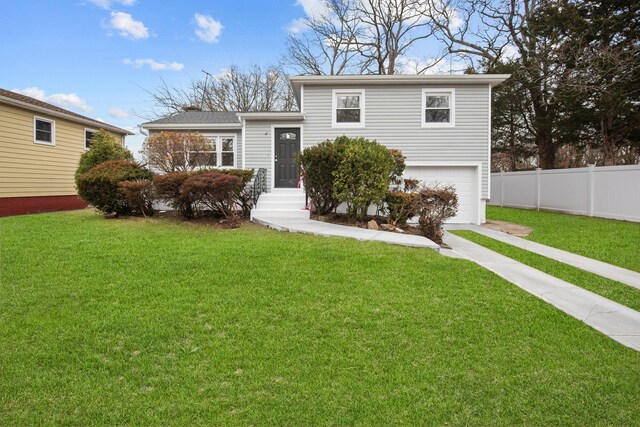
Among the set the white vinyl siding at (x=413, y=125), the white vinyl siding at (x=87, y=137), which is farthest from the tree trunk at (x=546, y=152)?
the white vinyl siding at (x=87, y=137)

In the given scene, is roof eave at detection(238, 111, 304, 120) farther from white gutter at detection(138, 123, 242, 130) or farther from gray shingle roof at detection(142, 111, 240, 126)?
gray shingle roof at detection(142, 111, 240, 126)

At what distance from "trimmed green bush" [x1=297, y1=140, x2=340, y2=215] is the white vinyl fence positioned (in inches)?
361

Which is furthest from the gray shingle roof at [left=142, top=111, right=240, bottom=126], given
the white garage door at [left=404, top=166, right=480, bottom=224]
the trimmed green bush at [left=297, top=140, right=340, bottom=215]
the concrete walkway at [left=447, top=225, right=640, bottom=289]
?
the concrete walkway at [left=447, top=225, right=640, bottom=289]

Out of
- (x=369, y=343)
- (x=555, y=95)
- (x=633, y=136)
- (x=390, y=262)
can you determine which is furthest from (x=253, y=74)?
(x=369, y=343)

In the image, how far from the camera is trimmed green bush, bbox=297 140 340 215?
31.5 ft

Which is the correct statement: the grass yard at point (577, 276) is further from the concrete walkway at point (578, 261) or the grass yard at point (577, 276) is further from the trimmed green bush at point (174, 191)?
the trimmed green bush at point (174, 191)

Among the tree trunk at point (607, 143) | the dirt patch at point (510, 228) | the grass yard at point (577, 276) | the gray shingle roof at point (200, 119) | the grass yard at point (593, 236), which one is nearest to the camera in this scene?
the grass yard at point (577, 276)

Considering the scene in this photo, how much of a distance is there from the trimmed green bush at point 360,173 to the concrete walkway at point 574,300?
275 centimetres

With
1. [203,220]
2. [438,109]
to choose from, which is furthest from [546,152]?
[203,220]

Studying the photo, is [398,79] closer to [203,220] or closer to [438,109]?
[438,109]

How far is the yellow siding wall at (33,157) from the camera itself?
12.5 metres

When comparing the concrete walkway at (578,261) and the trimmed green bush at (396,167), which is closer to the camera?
the concrete walkway at (578,261)

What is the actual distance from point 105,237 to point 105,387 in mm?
5799

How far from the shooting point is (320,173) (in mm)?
9898
